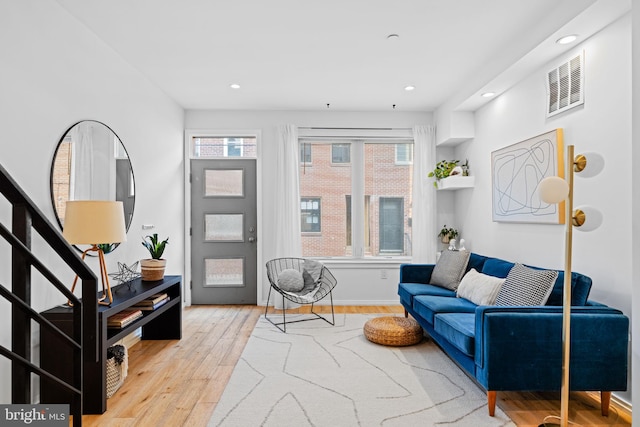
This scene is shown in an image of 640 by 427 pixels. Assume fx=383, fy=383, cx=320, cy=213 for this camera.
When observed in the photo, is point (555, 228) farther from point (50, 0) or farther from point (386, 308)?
point (50, 0)

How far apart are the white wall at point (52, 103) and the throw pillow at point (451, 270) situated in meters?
3.03

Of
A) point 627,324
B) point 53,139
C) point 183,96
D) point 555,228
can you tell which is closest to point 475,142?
point 555,228

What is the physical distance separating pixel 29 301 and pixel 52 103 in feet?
5.37

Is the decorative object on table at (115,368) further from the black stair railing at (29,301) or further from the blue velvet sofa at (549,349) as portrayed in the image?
the blue velvet sofa at (549,349)

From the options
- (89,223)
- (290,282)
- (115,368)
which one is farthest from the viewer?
(290,282)

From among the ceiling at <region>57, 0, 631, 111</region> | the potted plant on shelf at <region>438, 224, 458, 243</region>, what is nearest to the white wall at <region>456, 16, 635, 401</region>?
the ceiling at <region>57, 0, 631, 111</region>

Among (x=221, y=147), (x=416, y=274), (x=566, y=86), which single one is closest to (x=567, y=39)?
(x=566, y=86)

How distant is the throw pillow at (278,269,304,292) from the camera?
418cm

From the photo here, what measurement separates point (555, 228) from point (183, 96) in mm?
4027

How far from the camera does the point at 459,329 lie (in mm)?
2566

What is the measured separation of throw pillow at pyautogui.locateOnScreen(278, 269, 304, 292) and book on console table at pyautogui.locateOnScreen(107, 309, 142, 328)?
1.59 meters

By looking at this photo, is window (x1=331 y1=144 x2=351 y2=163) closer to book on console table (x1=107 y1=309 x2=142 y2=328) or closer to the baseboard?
book on console table (x1=107 y1=309 x2=142 y2=328)

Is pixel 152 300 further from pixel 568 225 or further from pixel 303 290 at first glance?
pixel 568 225

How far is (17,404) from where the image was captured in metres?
1.42
